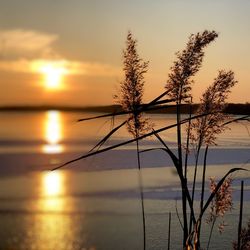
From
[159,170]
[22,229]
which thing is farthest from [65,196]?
[159,170]

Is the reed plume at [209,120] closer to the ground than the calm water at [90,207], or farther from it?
farther from it

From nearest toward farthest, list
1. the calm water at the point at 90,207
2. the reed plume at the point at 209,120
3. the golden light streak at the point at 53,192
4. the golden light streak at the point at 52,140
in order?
the reed plume at the point at 209,120, the calm water at the point at 90,207, the golden light streak at the point at 53,192, the golden light streak at the point at 52,140

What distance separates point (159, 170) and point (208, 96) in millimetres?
19766

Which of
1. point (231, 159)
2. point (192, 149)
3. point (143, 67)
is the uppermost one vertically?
point (143, 67)

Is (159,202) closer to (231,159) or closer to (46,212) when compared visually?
(46,212)

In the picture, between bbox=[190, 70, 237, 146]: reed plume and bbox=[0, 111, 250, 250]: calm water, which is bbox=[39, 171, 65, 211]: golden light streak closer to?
bbox=[0, 111, 250, 250]: calm water

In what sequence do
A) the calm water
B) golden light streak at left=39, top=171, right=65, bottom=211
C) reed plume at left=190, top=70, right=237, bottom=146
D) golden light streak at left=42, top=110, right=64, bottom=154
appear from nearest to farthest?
reed plume at left=190, top=70, right=237, bottom=146 → the calm water → golden light streak at left=39, top=171, right=65, bottom=211 → golden light streak at left=42, top=110, right=64, bottom=154

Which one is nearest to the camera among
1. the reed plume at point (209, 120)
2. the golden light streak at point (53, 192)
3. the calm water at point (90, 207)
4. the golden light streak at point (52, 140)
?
the reed plume at point (209, 120)

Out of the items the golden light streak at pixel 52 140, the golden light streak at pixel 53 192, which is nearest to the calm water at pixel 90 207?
the golden light streak at pixel 53 192

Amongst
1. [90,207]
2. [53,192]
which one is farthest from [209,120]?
[53,192]

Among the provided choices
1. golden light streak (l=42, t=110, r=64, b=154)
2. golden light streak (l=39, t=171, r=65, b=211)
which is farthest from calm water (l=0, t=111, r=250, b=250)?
golden light streak (l=42, t=110, r=64, b=154)

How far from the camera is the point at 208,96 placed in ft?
13.4

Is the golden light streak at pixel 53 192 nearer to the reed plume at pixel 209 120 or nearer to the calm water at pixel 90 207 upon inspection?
A: the calm water at pixel 90 207

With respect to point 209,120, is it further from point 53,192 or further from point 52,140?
point 52,140
